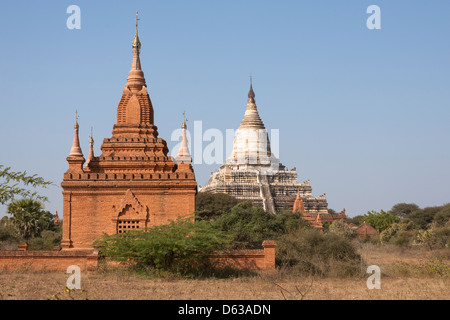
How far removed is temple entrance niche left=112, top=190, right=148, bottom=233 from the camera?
22.8 meters

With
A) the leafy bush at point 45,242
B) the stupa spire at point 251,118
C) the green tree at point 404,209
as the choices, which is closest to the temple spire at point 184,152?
the leafy bush at point 45,242

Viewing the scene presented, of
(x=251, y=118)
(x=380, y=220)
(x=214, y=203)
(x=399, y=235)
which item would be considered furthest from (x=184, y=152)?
(x=251, y=118)

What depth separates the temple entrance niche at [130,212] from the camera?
22828 millimetres

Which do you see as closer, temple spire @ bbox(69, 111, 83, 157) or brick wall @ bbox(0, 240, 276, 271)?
brick wall @ bbox(0, 240, 276, 271)

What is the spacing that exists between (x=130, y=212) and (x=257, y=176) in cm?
4634

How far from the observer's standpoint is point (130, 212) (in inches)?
901

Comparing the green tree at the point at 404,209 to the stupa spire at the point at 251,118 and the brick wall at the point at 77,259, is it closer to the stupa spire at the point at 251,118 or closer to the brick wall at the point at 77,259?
the stupa spire at the point at 251,118

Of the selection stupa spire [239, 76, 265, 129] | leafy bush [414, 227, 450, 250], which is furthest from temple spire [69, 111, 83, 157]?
stupa spire [239, 76, 265, 129]

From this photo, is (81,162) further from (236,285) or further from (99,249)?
(236,285)

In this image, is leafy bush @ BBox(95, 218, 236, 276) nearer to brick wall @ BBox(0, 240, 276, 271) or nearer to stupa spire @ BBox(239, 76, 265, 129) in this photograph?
brick wall @ BBox(0, 240, 276, 271)

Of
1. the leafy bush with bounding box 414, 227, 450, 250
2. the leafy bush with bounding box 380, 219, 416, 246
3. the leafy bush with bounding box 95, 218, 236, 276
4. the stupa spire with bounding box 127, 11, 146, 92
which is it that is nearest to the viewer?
the leafy bush with bounding box 95, 218, 236, 276

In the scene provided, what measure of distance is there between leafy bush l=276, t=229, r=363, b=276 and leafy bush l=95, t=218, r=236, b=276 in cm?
218

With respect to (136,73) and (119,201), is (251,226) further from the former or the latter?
(136,73)
